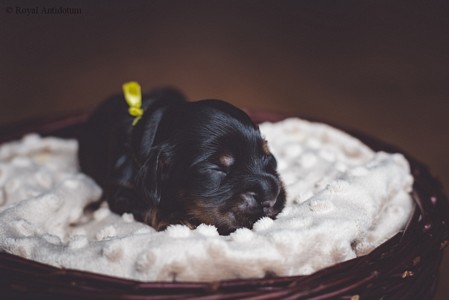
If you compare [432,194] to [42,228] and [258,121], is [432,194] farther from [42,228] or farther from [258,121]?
[42,228]

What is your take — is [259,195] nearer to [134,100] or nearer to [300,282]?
[300,282]

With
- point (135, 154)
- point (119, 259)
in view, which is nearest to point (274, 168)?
point (135, 154)

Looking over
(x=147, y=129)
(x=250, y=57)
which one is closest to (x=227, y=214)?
(x=147, y=129)

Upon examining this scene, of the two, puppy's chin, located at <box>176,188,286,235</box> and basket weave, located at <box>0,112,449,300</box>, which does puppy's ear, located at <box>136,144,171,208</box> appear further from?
basket weave, located at <box>0,112,449,300</box>

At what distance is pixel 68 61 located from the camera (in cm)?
390

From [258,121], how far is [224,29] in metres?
1.39

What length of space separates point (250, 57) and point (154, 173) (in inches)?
90.7

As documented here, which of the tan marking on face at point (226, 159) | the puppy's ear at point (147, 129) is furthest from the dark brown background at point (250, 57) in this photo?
the tan marking on face at point (226, 159)

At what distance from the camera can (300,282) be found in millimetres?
1373

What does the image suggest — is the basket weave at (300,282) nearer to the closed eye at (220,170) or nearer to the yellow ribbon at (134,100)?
the closed eye at (220,170)

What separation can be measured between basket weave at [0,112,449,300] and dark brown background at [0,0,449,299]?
7.08 feet

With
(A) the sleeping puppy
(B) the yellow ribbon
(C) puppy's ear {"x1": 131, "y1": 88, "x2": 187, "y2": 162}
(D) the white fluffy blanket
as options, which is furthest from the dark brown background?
(A) the sleeping puppy

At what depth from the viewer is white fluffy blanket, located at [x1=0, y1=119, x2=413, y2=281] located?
144 cm

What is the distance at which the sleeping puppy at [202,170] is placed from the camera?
1666 mm
